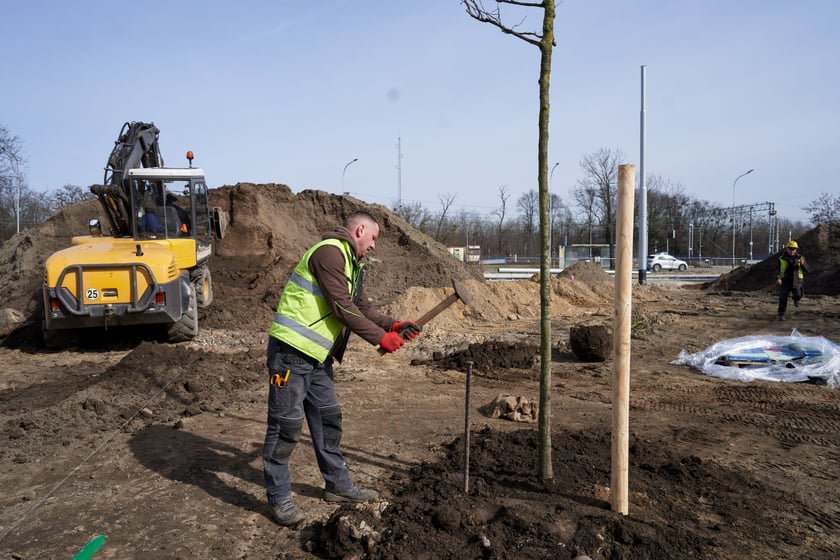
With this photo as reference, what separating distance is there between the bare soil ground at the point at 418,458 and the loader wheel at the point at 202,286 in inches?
50.8

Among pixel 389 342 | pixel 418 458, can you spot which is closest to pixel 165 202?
pixel 418 458

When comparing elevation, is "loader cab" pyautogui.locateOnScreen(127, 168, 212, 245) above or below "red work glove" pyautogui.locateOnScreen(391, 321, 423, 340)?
above

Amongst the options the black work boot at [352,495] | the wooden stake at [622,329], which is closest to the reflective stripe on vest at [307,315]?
the black work boot at [352,495]

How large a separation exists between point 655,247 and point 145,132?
166 feet

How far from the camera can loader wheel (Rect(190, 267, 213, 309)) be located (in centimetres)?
1221

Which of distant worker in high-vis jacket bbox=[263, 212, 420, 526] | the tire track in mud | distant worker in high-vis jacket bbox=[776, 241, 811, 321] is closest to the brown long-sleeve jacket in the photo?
distant worker in high-vis jacket bbox=[263, 212, 420, 526]

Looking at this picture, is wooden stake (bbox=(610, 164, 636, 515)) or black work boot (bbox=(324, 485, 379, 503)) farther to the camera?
black work boot (bbox=(324, 485, 379, 503))

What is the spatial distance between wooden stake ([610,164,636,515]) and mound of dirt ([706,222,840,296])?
→ 74.8ft

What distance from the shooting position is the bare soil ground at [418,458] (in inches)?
133

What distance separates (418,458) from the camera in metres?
4.88

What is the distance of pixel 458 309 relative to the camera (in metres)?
14.2

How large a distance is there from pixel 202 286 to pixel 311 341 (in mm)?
9862

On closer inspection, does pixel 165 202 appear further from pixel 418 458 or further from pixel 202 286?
pixel 418 458

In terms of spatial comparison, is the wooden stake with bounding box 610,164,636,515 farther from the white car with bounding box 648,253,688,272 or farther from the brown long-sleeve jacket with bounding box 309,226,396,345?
the white car with bounding box 648,253,688,272
